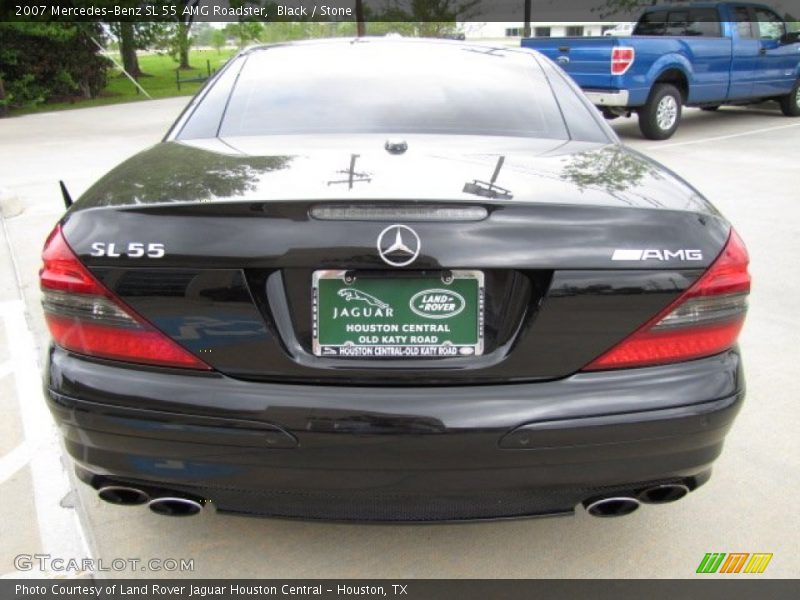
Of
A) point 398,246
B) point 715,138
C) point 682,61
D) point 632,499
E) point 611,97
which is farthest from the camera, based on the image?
point 715,138

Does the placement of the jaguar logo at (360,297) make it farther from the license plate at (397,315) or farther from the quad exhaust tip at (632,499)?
the quad exhaust tip at (632,499)

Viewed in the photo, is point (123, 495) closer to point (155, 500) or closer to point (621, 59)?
point (155, 500)

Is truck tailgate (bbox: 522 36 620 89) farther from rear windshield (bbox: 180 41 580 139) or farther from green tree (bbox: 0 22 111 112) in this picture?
green tree (bbox: 0 22 111 112)

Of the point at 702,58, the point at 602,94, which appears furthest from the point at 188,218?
the point at 702,58

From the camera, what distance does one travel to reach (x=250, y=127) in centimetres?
284

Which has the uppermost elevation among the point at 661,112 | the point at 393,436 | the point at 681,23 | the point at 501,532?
the point at 681,23

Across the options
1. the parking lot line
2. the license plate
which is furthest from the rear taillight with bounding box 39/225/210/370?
the parking lot line

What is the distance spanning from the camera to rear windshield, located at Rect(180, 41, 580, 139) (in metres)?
2.85

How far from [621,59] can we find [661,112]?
1358mm

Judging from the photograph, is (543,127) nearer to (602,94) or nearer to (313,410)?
(313,410)

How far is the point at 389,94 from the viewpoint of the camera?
119 inches

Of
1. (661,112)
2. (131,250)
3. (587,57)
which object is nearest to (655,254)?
(131,250)

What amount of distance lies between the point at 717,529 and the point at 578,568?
0.57m

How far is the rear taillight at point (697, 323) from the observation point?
200cm
